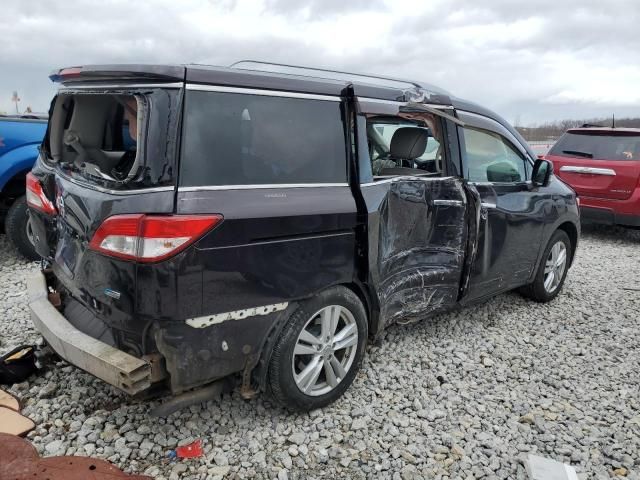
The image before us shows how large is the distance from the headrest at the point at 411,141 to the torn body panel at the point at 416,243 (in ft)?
A: 0.78

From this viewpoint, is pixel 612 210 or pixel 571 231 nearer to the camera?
pixel 571 231

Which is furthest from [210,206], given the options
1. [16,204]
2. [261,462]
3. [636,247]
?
[636,247]

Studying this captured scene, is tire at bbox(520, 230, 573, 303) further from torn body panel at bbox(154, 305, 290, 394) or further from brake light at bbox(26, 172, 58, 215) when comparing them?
brake light at bbox(26, 172, 58, 215)

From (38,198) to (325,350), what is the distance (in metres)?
1.95

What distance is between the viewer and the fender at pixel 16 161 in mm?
5141

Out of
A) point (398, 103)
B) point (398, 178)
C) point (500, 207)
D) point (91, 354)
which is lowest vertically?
point (91, 354)

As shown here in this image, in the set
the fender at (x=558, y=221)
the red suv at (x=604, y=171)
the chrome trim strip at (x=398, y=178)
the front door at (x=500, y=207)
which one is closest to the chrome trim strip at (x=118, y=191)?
the chrome trim strip at (x=398, y=178)

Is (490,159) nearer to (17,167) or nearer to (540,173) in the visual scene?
(540,173)

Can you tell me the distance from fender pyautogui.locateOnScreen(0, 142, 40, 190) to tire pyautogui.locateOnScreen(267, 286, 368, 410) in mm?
3869

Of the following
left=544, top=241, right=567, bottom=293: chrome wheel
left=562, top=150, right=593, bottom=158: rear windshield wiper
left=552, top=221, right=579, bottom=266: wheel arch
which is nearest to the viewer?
left=544, top=241, right=567, bottom=293: chrome wheel

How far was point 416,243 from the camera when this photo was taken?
3.44 m

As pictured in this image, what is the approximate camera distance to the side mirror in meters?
4.47

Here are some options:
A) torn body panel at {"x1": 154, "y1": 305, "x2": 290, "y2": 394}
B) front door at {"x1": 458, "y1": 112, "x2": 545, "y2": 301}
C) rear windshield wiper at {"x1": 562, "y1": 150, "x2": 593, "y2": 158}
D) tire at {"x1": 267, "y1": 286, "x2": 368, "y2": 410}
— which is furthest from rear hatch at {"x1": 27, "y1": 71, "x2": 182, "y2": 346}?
rear windshield wiper at {"x1": 562, "y1": 150, "x2": 593, "y2": 158}

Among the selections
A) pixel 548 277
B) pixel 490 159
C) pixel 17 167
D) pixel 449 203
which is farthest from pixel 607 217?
pixel 17 167
